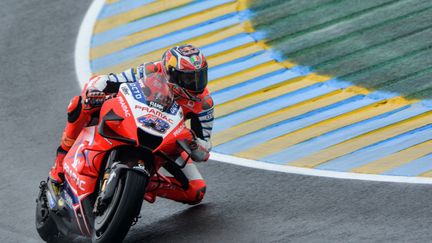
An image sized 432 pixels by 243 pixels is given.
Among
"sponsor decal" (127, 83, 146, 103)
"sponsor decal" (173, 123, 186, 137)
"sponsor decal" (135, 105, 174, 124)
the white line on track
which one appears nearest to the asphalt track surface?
the white line on track

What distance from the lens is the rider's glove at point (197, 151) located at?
8375mm

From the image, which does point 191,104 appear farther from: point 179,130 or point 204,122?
point 179,130

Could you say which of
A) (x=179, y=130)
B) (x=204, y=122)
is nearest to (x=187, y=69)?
(x=179, y=130)

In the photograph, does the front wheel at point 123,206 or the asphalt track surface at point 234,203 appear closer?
the front wheel at point 123,206

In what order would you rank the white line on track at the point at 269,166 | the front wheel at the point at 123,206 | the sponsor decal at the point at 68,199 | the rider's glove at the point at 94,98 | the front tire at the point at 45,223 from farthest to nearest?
1. the white line on track at the point at 269,166
2. the front tire at the point at 45,223
3. the sponsor decal at the point at 68,199
4. the rider's glove at the point at 94,98
5. the front wheel at the point at 123,206

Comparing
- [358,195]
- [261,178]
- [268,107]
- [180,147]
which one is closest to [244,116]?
[268,107]

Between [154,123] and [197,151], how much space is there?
0.47 meters

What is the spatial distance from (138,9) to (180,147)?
22.4ft

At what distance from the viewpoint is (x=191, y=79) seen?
851 centimetres

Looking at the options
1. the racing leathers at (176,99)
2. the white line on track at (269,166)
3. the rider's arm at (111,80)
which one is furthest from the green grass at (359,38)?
the rider's arm at (111,80)

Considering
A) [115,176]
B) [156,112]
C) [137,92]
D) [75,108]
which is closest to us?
[115,176]

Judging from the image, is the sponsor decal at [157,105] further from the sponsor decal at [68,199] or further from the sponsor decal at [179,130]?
the sponsor decal at [68,199]

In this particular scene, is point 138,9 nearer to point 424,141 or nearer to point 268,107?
point 268,107

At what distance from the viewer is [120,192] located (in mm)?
7945
